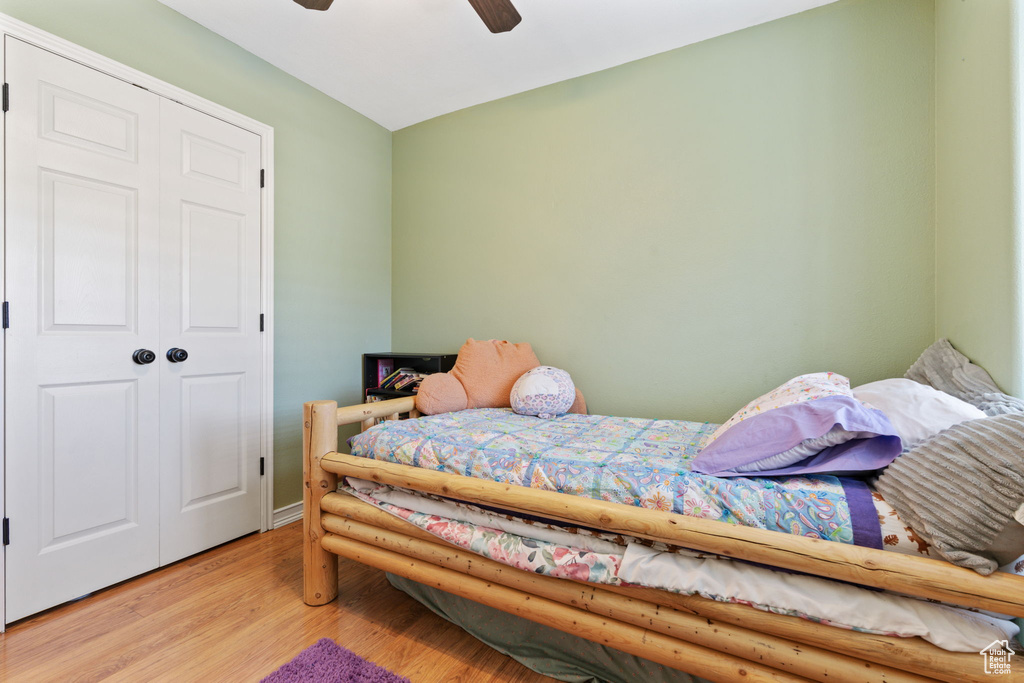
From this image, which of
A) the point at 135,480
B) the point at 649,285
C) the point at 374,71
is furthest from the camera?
the point at 374,71

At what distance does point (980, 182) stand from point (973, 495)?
113 centimetres

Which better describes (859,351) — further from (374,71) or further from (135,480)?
(135,480)

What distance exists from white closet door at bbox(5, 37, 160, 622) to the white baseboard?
1.98ft

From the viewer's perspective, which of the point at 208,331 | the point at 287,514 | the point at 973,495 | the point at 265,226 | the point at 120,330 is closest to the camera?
the point at 973,495

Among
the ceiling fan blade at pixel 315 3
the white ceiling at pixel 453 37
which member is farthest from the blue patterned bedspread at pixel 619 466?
the white ceiling at pixel 453 37

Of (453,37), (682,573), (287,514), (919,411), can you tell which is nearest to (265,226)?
(453,37)

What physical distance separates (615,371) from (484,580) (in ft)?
4.58

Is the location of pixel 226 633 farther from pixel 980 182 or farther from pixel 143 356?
pixel 980 182

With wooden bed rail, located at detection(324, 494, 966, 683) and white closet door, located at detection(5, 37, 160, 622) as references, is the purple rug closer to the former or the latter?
wooden bed rail, located at detection(324, 494, 966, 683)

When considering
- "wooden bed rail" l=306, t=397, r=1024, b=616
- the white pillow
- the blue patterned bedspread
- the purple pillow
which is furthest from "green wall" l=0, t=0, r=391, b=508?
the white pillow

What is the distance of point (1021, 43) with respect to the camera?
123cm

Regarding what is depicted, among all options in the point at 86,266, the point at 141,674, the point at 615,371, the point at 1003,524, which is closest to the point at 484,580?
the point at 141,674

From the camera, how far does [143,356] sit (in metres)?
1.95

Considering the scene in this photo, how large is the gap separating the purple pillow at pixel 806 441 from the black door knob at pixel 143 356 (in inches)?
88.5
